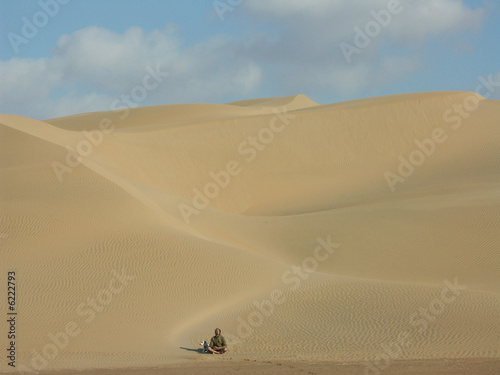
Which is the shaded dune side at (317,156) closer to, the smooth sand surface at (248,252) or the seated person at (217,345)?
the smooth sand surface at (248,252)

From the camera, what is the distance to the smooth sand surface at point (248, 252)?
Answer: 13.8m

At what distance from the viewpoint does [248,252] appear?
21688mm

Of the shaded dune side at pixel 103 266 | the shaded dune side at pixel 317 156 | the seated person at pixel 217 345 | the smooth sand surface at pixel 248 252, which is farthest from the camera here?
the shaded dune side at pixel 317 156

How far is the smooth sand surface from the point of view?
13.8m

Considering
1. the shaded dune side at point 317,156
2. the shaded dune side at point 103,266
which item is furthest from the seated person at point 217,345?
the shaded dune side at point 317,156

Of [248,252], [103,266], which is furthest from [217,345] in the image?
[248,252]

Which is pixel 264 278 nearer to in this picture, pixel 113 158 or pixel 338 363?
pixel 338 363

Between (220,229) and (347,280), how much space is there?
7721mm

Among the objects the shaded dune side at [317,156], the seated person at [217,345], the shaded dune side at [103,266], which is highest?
the shaded dune side at [317,156]

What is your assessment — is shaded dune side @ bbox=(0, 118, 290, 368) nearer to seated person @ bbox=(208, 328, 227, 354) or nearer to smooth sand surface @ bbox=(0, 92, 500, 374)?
smooth sand surface @ bbox=(0, 92, 500, 374)

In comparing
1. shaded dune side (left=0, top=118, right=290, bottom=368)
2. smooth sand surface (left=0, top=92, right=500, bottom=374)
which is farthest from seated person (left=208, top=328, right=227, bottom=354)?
shaded dune side (left=0, top=118, right=290, bottom=368)

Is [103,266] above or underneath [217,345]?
above

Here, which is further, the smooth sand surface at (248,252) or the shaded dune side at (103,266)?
the shaded dune side at (103,266)

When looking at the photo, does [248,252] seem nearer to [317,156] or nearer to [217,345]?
[217,345]
